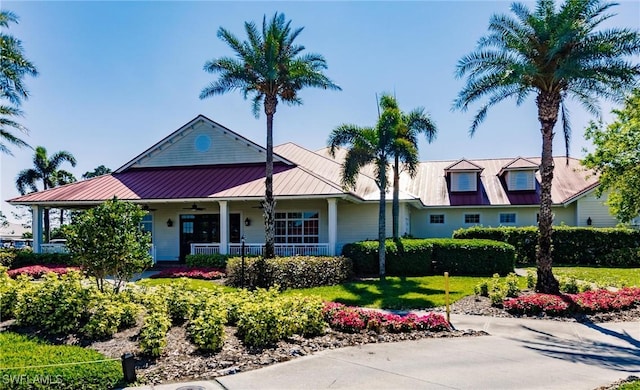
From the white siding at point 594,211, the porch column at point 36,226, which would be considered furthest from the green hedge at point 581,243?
the porch column at point 36,226

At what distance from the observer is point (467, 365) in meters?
6.57

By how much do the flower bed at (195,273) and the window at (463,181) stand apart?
16.9m

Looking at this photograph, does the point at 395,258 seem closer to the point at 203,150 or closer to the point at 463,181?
the point at 203,150

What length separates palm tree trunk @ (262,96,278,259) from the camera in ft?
54.9

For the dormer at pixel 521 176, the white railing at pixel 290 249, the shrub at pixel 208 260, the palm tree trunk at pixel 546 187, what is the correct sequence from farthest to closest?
1. the dormer at pixel 521 176
2. the white railing at pixel 290 249
3. the shrub at pixel 208 260
4. the palm tree trunk at pixel 546 187

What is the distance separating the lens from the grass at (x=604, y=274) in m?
16.0

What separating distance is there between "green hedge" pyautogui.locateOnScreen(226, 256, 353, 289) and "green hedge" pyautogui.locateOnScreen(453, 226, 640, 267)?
9.96 meters

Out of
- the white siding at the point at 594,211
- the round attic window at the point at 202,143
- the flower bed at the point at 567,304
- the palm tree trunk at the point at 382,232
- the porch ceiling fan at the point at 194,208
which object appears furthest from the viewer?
the white siding at the point at 594,211

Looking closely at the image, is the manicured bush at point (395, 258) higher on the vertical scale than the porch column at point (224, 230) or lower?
lower

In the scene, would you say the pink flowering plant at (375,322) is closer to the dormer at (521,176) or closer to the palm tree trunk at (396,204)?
the palm tree trunk at (396,204)

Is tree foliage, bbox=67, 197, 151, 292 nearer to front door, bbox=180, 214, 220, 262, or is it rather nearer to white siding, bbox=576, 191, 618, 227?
front door, bbox=180, 214, 220, 262

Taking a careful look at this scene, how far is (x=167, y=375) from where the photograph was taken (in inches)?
236

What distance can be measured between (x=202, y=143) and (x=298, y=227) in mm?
7243

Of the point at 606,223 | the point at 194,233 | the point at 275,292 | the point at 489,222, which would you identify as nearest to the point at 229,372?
the point at 275,292
